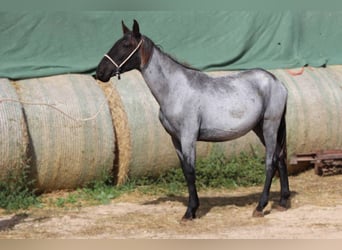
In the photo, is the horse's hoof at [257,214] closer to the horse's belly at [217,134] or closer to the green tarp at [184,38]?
the horse's belly at [217,134]

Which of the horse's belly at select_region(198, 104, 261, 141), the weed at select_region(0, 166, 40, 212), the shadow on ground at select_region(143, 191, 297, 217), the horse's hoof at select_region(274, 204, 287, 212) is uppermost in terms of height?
the horse's belly at select_region(198, 104, 261, 141)

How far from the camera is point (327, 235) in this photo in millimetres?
7008

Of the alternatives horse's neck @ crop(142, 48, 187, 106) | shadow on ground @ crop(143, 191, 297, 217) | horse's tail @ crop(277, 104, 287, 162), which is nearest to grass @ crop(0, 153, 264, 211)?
shadow on ground @ crop(143, 191, 297, 217)

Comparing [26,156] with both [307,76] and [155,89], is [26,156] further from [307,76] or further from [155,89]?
[307,76]

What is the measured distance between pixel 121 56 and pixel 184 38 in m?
3.40

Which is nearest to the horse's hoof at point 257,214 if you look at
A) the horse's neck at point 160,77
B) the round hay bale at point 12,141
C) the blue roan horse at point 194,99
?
the blue roan horse at point 194,99

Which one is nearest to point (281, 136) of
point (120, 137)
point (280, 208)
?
point (280, 208)

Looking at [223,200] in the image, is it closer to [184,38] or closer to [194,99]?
[194,99]

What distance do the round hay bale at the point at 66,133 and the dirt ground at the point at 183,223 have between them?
57 centimetres

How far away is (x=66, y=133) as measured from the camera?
8.80 m

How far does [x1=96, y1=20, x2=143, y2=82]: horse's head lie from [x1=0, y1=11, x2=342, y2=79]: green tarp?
6.82ft

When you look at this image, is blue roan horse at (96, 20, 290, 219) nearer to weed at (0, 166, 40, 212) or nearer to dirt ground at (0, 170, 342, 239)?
dirt ground at (0, 170, 342, 239)

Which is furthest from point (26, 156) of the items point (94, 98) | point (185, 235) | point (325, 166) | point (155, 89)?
point (325, 166)

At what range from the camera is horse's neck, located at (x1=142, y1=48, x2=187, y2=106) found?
7.79m
